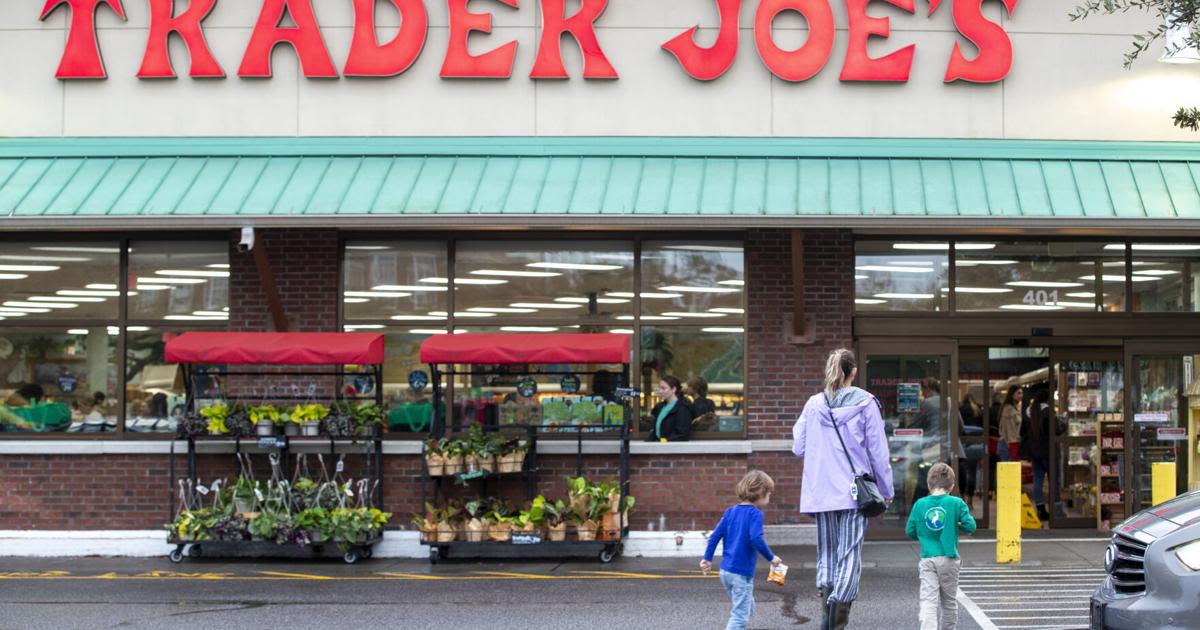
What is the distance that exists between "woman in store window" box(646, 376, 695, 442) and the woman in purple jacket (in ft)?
18.6

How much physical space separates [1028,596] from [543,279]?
19.5 ft

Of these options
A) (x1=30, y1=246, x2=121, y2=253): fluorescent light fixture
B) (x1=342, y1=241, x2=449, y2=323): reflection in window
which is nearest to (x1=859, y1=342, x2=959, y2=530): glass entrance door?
(x1=342, y1=241, x2=449, y2=323): reflection in window

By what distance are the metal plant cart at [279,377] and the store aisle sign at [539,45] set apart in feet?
10.0

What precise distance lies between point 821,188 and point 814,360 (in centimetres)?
195

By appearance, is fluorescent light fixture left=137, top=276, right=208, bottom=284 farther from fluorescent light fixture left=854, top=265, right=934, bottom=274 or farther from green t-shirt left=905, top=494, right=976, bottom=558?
green t-shirt left=905, top=494, right=976, bottom=558

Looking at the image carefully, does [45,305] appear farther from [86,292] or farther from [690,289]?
[690,289]

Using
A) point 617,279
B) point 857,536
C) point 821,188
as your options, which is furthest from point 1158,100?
point 857,536

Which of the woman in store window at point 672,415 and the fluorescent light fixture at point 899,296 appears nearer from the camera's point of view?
the woman in store window at point 672,415

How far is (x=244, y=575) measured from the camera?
1243 centimetres

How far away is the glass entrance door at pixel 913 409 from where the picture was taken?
566 inches

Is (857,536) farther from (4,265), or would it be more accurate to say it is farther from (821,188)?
(4,265)

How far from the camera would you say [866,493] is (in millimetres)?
7922

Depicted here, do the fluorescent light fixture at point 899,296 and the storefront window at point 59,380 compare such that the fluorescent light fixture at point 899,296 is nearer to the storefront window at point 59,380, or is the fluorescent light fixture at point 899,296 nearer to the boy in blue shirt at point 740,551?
the boy in blue shirt at point 740,551

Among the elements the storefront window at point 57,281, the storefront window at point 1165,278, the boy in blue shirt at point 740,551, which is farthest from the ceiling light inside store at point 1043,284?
the storefront window at point 57,281
